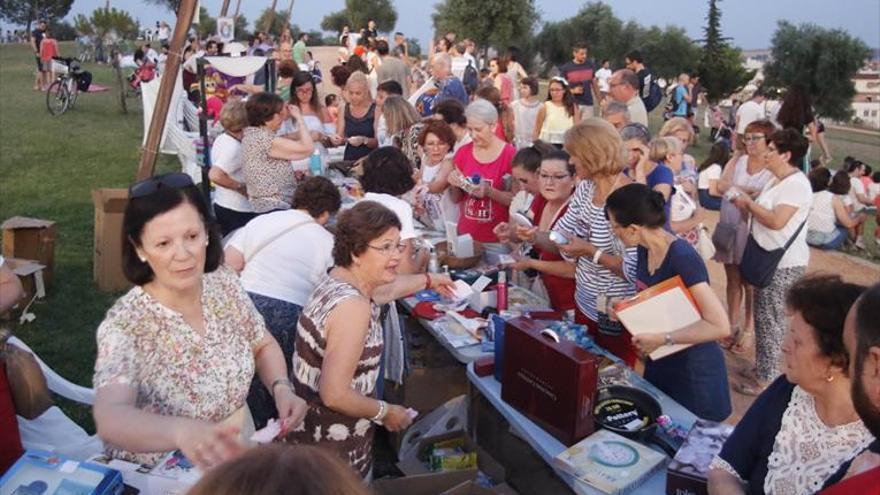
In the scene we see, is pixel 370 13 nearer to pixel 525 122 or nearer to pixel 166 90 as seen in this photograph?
pixel 525 122

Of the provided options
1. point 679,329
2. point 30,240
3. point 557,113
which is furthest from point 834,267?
point 30,240

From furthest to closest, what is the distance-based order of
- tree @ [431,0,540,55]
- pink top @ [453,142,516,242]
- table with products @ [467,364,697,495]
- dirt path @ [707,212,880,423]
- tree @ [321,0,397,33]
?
tree @ [321,0,397,33], tree @ [431,0,540,55], dirt path @ [707,212,880,423], pink top @ [453,142,516,242], table with products @ [467,364,697,495]

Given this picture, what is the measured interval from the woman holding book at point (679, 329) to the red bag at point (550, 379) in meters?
0.54

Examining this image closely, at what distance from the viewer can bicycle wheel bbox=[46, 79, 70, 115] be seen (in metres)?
16.2

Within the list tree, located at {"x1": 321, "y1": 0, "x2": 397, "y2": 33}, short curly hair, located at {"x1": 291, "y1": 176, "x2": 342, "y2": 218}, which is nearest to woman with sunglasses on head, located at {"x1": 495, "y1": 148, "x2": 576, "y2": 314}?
short curly hair, located at {"x1": 291, "y1": 176, "x2": 342, "y2": 218}

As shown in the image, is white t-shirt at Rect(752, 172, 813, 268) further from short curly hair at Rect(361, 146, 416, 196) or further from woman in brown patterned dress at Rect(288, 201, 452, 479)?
woman in brown patterned dress at Rect(288, 201, 452, 479)

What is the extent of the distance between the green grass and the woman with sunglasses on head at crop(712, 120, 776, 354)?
14.4 feet

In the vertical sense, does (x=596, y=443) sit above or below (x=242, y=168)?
below

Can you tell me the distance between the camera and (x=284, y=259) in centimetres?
338

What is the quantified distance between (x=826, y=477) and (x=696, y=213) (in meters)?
3.35

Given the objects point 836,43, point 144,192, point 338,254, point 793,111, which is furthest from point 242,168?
point 836,43

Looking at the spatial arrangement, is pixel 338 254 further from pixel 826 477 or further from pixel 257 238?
pixel 826 477

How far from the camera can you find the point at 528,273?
453cm

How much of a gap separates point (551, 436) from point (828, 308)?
108cm
